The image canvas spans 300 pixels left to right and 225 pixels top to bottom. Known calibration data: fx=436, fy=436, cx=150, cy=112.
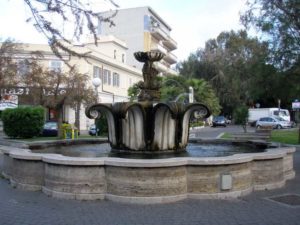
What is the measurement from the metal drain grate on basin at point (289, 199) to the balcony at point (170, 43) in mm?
73321

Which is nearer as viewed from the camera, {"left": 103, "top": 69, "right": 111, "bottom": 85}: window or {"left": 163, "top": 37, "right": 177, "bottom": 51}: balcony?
{"left": 103, "top": 69, "right": 111, "bottom": 85}: window

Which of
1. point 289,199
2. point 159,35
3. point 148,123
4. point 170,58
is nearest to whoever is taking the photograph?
point 289,199

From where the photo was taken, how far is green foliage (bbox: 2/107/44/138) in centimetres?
2614

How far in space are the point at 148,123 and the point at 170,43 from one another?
73.8 meters

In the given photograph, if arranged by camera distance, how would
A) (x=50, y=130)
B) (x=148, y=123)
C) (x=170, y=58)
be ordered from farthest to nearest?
(x=170, y=58), (x=50, y=130), (x=148, y=123)

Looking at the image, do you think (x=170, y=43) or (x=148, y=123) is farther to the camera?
(x=170, y=43)

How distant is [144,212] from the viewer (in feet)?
24.0

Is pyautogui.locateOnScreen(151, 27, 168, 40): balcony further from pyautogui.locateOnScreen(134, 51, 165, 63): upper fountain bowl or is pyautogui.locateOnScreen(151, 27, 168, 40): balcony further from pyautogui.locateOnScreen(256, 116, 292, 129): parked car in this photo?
pyautogui.locateOnScreen(134, 51, 165, 63): upper fountain bowl

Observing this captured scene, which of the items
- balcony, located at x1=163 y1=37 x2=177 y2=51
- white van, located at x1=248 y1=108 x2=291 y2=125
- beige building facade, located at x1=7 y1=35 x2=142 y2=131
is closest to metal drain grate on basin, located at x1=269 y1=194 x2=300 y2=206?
beige building facade, located at x1=7 y1=35 x2=142 y2=131

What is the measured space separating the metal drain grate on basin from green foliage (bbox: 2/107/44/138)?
66.0 feet

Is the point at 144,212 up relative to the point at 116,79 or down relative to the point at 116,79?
down

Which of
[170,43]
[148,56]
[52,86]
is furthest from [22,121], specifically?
[170,43]

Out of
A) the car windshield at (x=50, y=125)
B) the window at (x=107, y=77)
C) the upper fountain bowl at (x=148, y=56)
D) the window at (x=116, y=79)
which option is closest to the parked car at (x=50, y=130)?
the car windshield at (x=50, y=125)

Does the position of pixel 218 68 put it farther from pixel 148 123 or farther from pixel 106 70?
pixel 148 123
